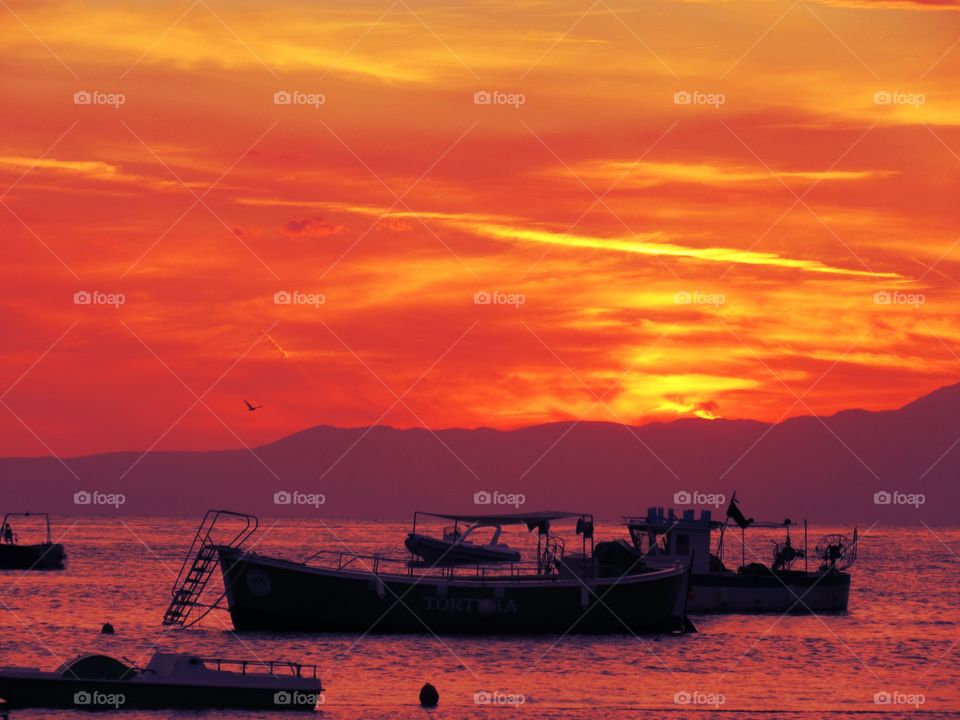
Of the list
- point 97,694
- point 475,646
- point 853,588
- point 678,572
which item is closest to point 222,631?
point 475,646

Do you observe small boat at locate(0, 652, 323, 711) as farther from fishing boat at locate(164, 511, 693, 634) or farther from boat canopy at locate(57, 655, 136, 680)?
fishing boat at locate(164, 511, 693, 634)

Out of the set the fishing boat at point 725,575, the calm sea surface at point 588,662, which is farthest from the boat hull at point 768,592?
the calm sea surface at point 588,662

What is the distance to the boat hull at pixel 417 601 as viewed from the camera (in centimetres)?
6412

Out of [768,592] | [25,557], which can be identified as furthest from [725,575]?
[25,557]

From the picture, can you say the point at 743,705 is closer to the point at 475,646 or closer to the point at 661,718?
the point at 661,718

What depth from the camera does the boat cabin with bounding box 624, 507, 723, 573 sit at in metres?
80.0

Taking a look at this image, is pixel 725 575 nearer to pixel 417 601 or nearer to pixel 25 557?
pixel 417 601

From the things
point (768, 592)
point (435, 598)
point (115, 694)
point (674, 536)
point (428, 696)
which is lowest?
point (428, 696)

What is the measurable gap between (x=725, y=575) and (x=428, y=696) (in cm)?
3807

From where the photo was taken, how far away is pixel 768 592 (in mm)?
85812

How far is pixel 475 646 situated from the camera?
6456 cm

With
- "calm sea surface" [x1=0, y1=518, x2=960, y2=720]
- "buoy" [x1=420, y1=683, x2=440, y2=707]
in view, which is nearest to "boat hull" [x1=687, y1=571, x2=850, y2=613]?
"calm sea surface" [x1=0, y1=518, x2=960, y2=720]

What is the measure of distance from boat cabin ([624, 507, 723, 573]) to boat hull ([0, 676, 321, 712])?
38.2m

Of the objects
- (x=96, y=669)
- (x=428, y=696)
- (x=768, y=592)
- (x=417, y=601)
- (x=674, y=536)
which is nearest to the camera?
(x=96, y=669)
